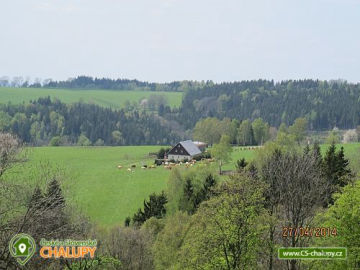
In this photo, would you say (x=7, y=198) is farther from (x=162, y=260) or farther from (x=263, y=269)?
(x=162, y=260)

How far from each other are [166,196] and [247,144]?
81645 millimetres

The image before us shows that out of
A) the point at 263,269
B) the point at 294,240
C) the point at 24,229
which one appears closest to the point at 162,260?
the point at 263,269

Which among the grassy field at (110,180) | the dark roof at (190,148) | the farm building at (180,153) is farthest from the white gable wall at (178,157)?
the grassy field at (110,180)

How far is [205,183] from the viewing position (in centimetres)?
6625

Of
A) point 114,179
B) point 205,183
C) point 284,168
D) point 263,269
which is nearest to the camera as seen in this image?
point 263,269

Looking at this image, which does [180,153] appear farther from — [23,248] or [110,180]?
[23,248]

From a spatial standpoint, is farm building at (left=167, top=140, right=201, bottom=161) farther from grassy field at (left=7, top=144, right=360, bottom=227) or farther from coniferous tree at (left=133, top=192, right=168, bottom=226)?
coniferous tree at (left=133, top=192, right=168, bottom=226)

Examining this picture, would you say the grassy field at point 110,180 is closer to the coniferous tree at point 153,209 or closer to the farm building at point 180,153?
the coniferous tree at point 153,209

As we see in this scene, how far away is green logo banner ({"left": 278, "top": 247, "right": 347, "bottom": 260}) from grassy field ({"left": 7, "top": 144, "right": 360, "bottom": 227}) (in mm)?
27142

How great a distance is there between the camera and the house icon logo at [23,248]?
1742cm

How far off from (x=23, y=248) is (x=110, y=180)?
68555 mm

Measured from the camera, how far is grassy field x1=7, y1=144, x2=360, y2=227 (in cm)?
6756

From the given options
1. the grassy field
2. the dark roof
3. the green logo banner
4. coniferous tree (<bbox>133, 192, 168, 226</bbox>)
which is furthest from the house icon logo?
the dark roof

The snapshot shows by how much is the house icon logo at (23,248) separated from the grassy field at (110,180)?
28.0m
